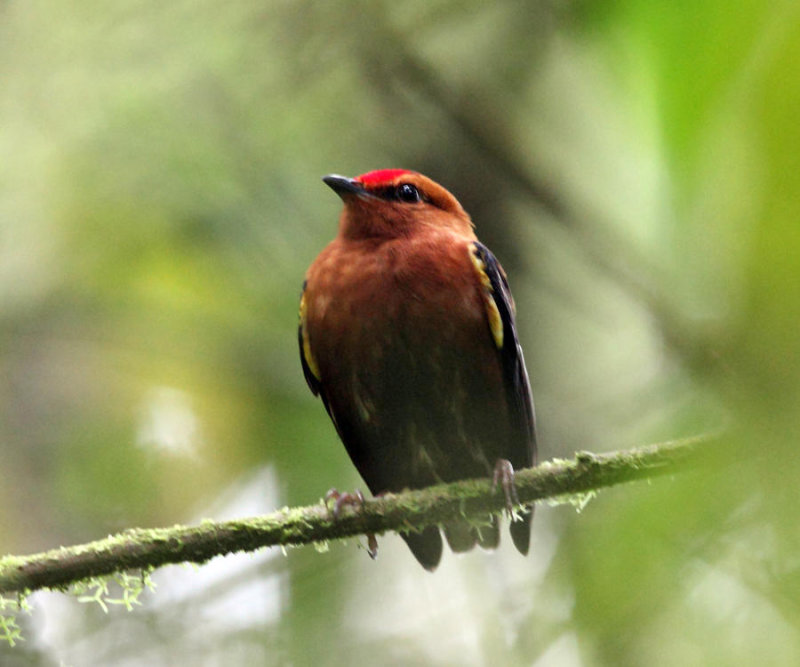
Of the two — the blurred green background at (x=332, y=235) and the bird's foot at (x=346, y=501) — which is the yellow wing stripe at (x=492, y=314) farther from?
the bird's foot at (x=346, y=501)

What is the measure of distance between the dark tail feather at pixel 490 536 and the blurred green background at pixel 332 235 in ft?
0.67

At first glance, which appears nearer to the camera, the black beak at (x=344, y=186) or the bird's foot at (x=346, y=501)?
the bird's foot at (x=346, y=501)

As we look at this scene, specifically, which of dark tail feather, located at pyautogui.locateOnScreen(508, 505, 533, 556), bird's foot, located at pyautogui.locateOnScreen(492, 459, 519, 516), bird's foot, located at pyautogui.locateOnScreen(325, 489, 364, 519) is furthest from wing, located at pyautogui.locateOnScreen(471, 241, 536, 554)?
bird's foot, located at pyautogui.locateOnScreen(325, 489, 364, 519)

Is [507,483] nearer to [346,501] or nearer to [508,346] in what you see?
[346,501]

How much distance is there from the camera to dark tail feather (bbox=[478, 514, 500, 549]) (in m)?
4.10

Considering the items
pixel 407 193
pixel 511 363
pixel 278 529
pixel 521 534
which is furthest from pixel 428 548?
pixel 407 193

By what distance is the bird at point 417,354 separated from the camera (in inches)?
148

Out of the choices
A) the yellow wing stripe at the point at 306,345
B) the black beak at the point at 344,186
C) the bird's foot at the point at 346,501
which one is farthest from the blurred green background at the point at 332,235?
the yellow wing stripe at the point at 306,345

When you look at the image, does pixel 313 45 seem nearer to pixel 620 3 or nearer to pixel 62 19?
pixel 62 19

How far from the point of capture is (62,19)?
8.98ft

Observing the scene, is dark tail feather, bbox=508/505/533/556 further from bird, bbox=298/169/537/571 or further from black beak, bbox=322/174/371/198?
black beak, bbox=322/174/371/198

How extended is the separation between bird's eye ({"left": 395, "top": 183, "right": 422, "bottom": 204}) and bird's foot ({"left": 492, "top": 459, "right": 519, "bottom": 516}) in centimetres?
146

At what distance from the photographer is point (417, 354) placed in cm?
376

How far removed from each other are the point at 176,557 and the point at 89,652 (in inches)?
85.9
